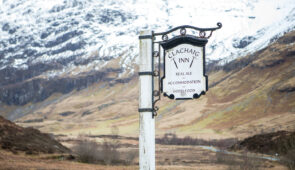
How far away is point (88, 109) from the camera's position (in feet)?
654

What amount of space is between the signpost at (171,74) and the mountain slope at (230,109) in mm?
101999

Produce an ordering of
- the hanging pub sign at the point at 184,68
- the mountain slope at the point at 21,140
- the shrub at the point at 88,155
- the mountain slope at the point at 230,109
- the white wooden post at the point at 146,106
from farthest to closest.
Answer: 1. the mountain slope at the point at 230,109
2. the mountain slope at the point at 21,140
3. the shrub at the point at 88,155
4. the white wooden post at the point at 146,106
5. the hanging pub sign at the point at 184,68

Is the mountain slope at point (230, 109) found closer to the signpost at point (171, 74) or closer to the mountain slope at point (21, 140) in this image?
the mountain slope at point (21, 140)

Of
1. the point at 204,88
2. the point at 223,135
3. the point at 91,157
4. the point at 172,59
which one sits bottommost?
the point at 223,135

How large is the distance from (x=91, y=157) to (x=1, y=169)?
1395 centimetres

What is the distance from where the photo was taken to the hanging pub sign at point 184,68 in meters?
7.93

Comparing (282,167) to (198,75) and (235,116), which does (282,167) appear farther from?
(235,116)

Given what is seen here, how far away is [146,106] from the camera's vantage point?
8.27 meters

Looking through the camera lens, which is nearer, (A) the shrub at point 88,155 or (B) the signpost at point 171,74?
(B) the signpost at point 171,74

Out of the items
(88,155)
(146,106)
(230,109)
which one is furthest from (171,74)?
(230,109)

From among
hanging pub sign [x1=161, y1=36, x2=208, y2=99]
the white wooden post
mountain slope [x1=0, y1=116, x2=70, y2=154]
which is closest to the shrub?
mountain slope [x1=0, y1=116, x2=70, y2=154]

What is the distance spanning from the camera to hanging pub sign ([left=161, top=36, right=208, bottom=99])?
7.93 metres

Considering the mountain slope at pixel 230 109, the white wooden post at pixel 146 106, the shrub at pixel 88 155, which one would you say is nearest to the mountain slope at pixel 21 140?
the shrub at pixel 88 155

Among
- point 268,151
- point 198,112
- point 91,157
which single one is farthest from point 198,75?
point 198,112
